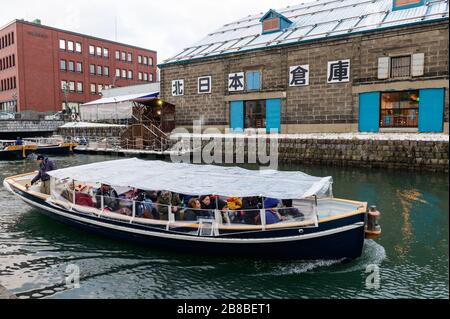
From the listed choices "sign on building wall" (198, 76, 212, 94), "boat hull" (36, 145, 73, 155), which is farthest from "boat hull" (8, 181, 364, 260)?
"boat hull" (36, 145, 73, 155)

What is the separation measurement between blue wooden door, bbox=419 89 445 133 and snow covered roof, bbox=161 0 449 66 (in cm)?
487

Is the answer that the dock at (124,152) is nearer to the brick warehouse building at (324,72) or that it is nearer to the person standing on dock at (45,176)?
the brick warehouse building at (324,72)

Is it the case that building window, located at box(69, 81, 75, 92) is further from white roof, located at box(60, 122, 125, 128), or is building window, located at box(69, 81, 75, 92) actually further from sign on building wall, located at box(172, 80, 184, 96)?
sign on building wall, located at box(172, 80, 184, 96)

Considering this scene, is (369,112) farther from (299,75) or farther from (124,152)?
(124,152)

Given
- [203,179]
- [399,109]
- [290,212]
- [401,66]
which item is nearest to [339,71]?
[401,66]

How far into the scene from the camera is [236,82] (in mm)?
34000

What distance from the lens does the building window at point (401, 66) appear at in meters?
25.9

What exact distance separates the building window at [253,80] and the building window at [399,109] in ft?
34.7

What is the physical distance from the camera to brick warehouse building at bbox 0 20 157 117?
52.2 m

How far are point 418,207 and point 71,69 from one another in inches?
2291

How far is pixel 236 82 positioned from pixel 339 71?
952 cm

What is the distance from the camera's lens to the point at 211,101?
35.7 metres
